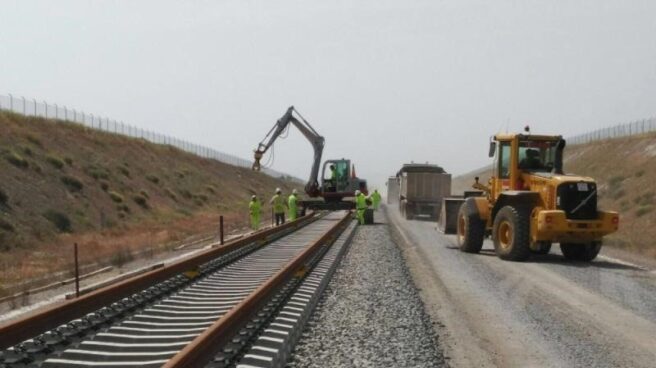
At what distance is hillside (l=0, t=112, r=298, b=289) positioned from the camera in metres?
21.8

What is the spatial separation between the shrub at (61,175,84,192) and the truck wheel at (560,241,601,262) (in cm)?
2452

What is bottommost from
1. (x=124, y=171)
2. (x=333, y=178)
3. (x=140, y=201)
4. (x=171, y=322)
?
(x=171, y=322)

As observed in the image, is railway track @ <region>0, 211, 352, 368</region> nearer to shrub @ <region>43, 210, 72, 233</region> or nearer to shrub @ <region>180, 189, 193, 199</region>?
shrub @ <region>43, 210, 72, 233</region>

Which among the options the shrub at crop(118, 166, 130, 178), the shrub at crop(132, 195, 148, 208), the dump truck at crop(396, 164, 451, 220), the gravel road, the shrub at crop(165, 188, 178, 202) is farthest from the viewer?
the shrub at crop(165, 188, 178, 202)

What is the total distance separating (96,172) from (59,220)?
1152cm

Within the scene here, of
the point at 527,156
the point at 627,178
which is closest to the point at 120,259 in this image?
the point at 527,156

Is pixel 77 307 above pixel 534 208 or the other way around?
the other way around

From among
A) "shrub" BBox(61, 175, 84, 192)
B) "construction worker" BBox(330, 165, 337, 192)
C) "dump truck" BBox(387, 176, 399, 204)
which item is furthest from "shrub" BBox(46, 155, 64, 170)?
"dump truck" BBox(387, 176, 399, 204)

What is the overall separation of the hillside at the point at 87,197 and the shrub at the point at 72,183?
49 mm

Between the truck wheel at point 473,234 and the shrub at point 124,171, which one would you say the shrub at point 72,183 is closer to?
the shrub at point 124,171

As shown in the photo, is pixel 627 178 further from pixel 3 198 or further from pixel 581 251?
pixel 3 198

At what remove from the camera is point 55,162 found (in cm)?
3397

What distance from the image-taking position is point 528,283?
11.7 meters

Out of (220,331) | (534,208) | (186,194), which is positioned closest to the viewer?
(220,331)
